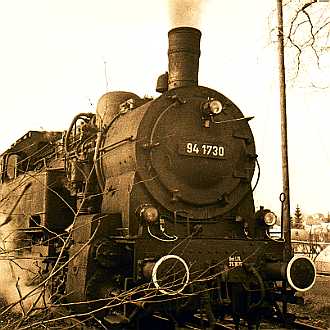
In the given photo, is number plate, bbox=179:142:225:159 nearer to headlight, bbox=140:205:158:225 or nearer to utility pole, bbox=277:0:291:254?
headlight, bbox=140:205:158:225

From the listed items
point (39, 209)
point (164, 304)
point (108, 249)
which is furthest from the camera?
point (39, 209)

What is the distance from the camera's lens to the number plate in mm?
7484

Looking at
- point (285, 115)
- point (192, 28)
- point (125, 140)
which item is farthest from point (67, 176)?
point (285, 115)

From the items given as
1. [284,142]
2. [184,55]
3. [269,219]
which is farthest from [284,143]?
[184,55]

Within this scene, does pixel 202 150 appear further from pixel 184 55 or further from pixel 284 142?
pixel 284 142

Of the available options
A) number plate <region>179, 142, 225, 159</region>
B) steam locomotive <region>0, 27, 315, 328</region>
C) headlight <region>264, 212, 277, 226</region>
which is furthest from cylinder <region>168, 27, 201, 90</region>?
headlight <region>264, 212, 277, 226</region>

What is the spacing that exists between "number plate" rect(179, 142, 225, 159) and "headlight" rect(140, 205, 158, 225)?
3.44 ft

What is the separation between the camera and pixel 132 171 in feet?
24.0

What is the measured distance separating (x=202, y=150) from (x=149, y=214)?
1391mm

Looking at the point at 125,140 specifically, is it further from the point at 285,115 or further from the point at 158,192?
the point at 285,115

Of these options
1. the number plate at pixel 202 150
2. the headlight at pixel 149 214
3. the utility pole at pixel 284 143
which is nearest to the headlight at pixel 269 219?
the number plate at pixel 202 150

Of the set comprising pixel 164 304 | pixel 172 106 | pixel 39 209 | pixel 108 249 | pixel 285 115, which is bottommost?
pixel 164 304

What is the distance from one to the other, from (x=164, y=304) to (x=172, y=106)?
283cm

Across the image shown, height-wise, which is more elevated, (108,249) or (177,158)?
(177,158)
